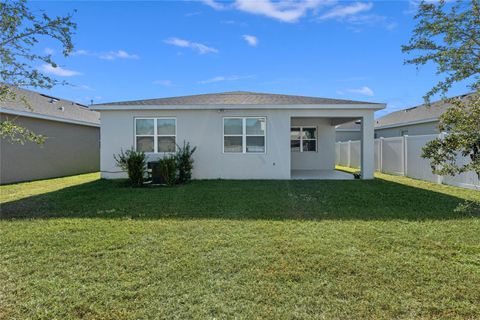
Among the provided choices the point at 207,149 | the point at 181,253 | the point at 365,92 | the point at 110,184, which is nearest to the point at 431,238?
the point at 181,253

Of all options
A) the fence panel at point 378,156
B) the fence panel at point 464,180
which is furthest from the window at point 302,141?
the fence panel at point 464,180

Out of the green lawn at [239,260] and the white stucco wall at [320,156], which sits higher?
the white stucco wall at [320,156]

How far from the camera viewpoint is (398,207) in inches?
293

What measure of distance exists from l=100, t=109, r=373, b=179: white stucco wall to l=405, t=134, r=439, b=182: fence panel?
303 centimetres

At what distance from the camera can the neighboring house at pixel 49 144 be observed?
13.0 metres

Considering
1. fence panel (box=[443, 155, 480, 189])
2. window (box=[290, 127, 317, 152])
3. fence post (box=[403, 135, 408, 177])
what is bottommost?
fence panel (box=[443, 155, 480, 189])

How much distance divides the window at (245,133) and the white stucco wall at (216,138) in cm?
18

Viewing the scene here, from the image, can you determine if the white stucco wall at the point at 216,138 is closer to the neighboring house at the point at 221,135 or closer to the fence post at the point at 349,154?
the neighboring house at the point at 221,135

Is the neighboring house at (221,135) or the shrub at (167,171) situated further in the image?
the neighboring house at (221,135)

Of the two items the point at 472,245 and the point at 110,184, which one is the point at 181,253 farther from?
the point at 110,184

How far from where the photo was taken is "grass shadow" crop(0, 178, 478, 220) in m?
6.79

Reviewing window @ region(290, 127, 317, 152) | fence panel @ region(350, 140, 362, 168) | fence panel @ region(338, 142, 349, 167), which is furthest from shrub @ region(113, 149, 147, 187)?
fence panel @ region(338, 142, 349, 167)

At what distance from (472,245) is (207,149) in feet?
31.2

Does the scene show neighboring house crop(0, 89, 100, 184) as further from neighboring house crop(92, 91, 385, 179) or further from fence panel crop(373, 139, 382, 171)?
fence panel crop(373, 139, 382, 171)
